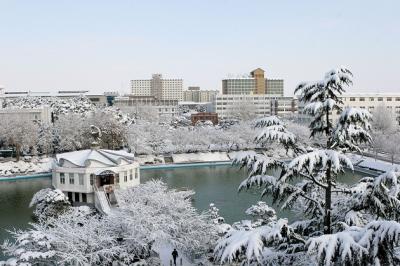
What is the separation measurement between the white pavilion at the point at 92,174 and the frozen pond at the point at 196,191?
2802 mm

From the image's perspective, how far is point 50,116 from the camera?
189ft

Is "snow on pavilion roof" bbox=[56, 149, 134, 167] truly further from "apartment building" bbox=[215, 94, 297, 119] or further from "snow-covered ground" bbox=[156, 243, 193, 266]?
"apartment building" bbox=[215, 94, 297, 119]

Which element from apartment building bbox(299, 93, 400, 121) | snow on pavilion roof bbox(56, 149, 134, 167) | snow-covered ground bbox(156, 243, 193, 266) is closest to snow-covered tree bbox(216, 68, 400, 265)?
snow-covered ground bbox(156, 243, 193, 266)

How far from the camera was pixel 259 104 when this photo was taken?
8688 cm

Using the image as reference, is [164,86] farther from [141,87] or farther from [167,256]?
[167,256]

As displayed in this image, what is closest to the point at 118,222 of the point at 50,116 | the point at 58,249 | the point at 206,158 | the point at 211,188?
the point at 58,249

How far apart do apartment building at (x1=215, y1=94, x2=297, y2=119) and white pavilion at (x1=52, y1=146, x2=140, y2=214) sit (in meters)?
56.0

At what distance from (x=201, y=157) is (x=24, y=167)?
17612 mm

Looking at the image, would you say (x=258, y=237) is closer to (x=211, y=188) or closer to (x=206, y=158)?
(x=211, y=188)

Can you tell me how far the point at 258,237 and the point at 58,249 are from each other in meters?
8.94

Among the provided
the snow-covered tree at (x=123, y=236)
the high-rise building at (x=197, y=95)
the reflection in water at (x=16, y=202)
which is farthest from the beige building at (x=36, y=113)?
the high-rise building at (x=197, y=95)

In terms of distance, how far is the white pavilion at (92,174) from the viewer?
→ 24766 mm

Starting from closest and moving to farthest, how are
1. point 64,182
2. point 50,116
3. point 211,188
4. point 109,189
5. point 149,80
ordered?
point 109,189 < point 64,182 < point 211,188 < point 50,116 < point 149,80

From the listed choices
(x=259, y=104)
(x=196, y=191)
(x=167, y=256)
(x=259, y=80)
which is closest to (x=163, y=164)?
(x=196, y=191)
